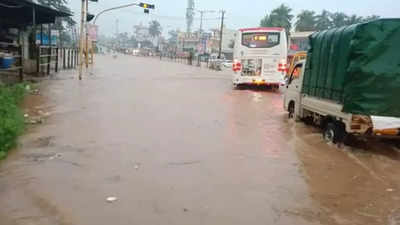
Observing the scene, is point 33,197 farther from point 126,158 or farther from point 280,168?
point 280,168

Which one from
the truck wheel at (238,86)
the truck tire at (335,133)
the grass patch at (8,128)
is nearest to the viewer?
the grass patch at (8,128)

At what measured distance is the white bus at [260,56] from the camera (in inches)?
779

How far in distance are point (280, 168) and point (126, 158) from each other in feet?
8.19

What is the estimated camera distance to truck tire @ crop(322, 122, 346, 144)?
8115mm

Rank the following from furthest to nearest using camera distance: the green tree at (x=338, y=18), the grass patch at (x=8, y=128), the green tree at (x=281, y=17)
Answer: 1. the green tree at (x=338, y=18)
2. the green tree at (x=281, y=17)
3. the grass patch at (x=8, y=128)

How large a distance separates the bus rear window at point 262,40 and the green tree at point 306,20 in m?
61.6

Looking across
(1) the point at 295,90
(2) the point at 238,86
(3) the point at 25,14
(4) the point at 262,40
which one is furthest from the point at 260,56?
(3) the point at 25,14

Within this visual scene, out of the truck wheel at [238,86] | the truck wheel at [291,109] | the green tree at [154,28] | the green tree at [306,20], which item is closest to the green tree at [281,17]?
the green tree at [306,20]

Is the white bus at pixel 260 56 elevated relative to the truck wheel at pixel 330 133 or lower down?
elevated

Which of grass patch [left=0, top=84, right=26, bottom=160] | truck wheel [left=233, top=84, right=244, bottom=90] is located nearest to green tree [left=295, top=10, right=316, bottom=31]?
truck wheel [left=233, top=84, right=244, bottom=90]

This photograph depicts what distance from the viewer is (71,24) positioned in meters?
52.2

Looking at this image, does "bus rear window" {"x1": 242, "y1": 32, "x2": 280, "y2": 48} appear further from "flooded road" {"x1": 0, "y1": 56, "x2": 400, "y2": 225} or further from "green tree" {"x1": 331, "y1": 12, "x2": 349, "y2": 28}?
"green tree" {"x1": 331, "y1": 12, "x2": 349, "y2": 28}

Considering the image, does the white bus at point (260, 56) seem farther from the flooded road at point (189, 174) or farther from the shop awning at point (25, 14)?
the flooded road at point (189, 174)

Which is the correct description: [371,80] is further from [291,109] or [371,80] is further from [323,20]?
[323,20]
